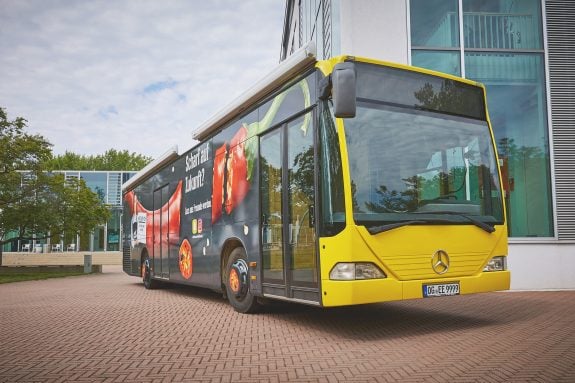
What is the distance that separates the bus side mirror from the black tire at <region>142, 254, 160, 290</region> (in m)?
9.64

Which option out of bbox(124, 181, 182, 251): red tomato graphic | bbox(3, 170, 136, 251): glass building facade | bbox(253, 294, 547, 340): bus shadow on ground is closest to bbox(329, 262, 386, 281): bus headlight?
bbox(253, 294, 547, 340): bus shadow on ground

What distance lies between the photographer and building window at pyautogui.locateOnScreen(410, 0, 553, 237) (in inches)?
467

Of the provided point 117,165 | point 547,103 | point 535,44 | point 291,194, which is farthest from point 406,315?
point 117,165

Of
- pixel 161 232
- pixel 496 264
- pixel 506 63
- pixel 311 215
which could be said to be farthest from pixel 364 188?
pixel 506 63

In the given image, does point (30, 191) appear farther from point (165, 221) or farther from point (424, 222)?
point (424, 222)

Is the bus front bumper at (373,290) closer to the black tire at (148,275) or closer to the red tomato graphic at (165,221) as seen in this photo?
the red tomato graphic at (165,221)

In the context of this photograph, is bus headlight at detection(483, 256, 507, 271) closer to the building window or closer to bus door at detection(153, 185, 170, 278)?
the building window

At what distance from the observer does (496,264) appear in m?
6.71

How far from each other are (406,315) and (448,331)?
4.64ft

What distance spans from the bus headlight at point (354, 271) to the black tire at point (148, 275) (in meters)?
9.15

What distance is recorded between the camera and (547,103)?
39.3 feet

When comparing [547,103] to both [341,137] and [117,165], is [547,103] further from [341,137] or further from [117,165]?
[117,165]

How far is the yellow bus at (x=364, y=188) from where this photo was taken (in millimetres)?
5809

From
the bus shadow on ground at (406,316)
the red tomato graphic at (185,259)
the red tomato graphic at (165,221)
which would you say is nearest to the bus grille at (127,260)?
the red tomato graphic at (165,221)
